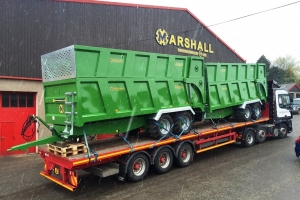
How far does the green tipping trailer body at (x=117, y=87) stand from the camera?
251 inches

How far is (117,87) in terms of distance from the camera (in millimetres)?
7012

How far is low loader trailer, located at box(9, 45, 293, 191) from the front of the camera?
6.38 m

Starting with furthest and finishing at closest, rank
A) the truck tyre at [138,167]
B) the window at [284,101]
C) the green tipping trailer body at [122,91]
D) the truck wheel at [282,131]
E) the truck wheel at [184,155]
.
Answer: the truck wheel at [282,131]
the window at [284,101]
the truck wheel at [184,155]
the truck tyre at [138,167]
the green tipping trailer body at [122,91]

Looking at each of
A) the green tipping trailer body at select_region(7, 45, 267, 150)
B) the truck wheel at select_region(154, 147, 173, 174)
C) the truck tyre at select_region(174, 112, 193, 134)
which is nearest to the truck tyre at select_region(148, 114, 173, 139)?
the green tipping trailer body at select_region(7, 45, 267, 150)

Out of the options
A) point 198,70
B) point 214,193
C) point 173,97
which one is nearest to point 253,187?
point 214,193

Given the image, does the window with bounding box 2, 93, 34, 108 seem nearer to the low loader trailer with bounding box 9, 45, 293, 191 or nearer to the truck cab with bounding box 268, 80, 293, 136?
the low loader trailer with bounding box 9, 45, 293, 191

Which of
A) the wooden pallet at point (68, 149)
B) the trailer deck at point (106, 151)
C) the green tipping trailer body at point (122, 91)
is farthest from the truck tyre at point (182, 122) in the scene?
the wooden pallet at point (68, 149)

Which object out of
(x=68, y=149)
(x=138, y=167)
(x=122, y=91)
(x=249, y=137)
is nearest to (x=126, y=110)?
(x=122, y=91)

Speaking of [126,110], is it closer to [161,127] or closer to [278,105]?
[161,127]

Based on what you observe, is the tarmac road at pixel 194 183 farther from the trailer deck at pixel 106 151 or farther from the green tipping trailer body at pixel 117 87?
the green tipping trailer body at pixel 117 87

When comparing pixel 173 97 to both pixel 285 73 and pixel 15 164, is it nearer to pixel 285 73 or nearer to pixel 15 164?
pixel 15 164

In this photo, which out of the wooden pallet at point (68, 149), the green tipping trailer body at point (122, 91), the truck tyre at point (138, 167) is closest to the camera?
the wooden pallet at point (68, 149)

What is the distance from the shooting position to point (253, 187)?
21.1 ft

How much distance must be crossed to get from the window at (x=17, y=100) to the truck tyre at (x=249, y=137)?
916 cm
